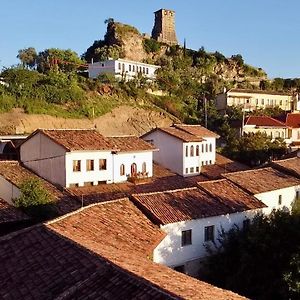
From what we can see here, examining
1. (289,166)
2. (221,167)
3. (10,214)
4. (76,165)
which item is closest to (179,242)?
(10,214)

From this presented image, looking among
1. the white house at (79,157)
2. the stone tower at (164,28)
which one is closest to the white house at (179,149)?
the white house at (79,157)

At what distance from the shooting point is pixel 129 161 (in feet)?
114

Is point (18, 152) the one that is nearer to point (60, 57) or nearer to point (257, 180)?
point (257, 180)

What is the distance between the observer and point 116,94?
60.6 meters

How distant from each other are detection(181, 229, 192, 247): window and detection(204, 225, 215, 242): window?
979mm

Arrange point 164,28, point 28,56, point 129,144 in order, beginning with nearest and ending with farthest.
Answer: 1. point 129,144
2. point 28,56
3. point 164,28

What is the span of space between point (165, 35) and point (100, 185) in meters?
Answer: 62.9

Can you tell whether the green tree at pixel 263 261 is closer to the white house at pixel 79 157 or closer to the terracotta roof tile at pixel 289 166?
the white house at pixel 79 157

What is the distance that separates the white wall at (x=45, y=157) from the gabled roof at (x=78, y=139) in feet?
1.02

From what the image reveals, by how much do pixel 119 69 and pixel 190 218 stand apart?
1808 inches

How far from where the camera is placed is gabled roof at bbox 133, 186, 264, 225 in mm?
21219

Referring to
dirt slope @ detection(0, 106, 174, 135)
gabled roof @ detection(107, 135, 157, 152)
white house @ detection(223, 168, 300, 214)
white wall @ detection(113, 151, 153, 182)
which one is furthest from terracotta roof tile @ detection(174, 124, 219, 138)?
dirt slope @ detection(0, 106, 174, 135)

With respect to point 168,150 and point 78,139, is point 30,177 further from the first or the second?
point 168,150

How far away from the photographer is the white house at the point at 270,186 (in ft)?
92.1
